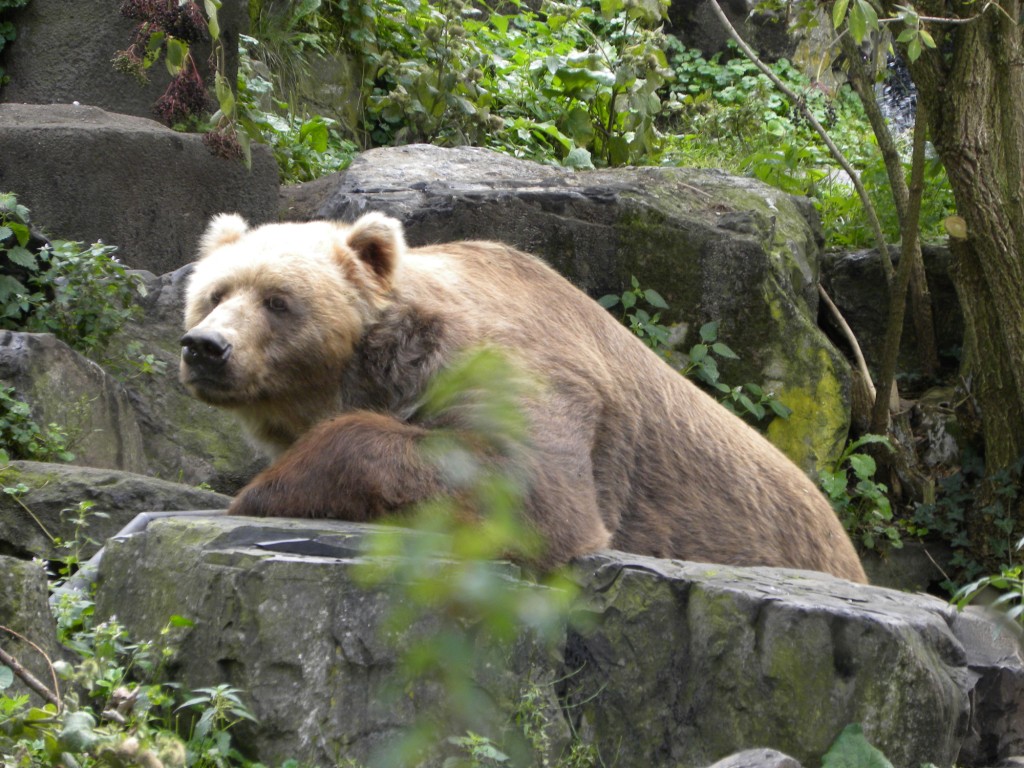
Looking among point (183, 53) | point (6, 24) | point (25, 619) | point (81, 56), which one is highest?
point (6, 24)

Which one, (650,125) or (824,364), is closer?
(824,364)

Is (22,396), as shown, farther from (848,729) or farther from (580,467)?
(848,729)

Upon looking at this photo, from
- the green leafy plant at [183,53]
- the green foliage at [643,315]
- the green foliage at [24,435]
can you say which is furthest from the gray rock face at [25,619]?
the green foliage at [643,315]

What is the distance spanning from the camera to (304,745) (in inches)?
136

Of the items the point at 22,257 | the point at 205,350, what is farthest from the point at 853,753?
the point at 22,257

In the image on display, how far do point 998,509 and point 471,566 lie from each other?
6964 mm

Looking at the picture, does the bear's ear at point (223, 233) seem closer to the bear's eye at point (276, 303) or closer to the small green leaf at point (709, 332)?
the bear's eye at point (276, 303)

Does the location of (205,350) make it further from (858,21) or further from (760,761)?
(858,21)

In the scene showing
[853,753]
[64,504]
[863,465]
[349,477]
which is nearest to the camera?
[853,753]

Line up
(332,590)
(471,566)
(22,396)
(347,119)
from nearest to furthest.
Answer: (471,566)
(332,590)
(22,396)
(347,119)

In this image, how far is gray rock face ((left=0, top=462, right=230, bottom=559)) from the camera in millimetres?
4965

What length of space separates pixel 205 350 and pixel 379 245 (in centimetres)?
82

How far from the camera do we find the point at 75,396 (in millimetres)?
6113

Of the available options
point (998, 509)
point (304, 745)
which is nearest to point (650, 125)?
point (998, 509)
